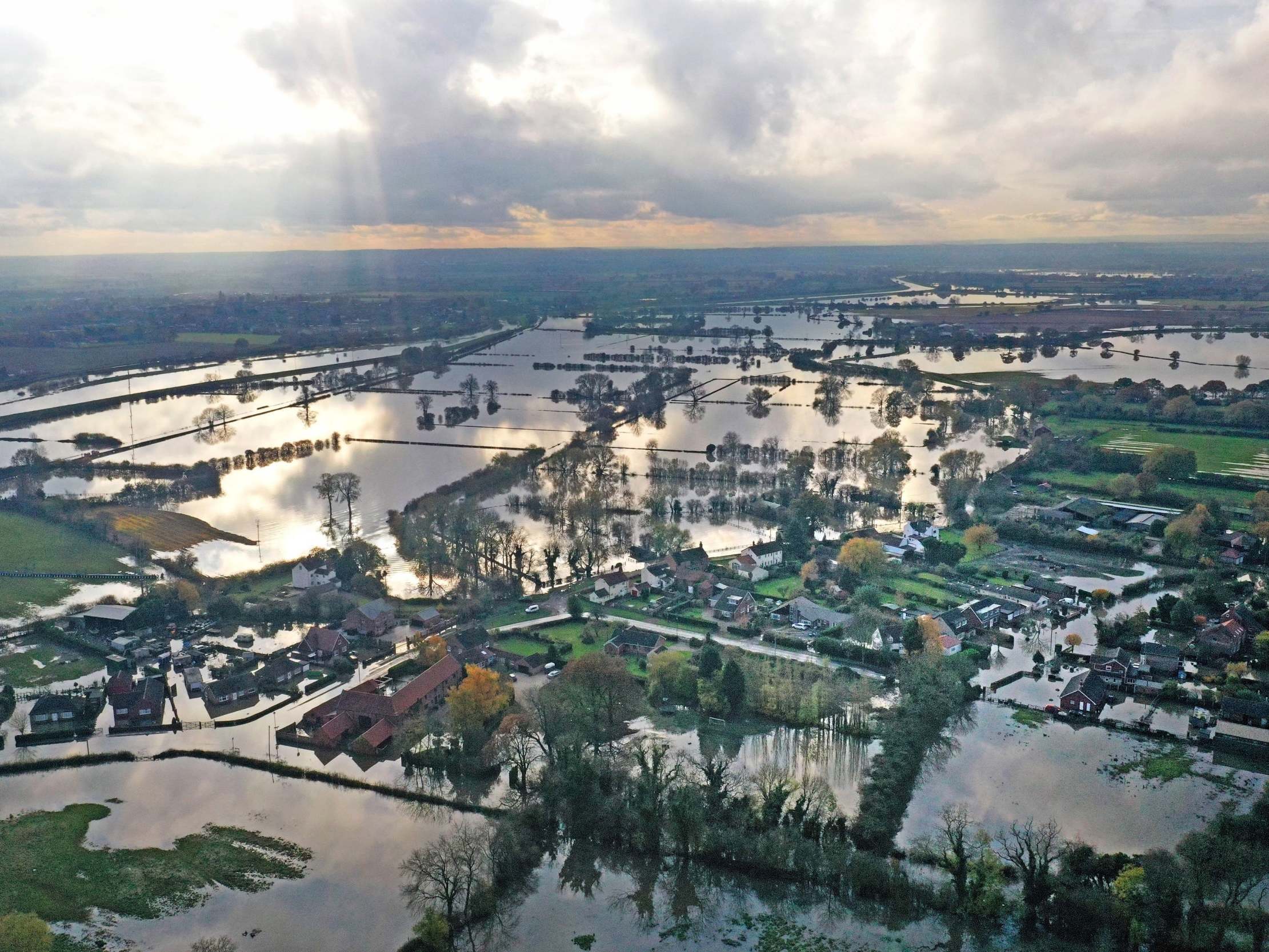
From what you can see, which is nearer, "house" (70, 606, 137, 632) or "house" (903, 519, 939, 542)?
"house" (70, 606, 137, 632)

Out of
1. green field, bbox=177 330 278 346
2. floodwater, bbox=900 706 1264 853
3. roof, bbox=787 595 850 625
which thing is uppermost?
green field, bbox=177 330 278 346

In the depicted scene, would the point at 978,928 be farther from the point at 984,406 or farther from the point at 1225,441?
the point at 984,406

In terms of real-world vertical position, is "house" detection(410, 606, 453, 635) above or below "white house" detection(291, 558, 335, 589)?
below

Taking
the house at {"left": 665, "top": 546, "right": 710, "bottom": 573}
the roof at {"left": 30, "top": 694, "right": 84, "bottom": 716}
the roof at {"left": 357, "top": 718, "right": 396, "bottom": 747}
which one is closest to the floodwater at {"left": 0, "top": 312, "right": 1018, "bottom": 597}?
the house at {"left": 665, "top": 546, "right": 710, "bottom": 573}

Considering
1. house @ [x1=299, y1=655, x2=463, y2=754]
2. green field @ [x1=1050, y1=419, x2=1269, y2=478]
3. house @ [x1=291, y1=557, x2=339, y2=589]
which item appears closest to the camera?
house @ [x1=299, y1=655, x2=463, y2=754]

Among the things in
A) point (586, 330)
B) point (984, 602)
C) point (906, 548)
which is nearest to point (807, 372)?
point (586, 330)

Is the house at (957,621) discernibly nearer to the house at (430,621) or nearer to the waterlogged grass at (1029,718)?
the waterlogged grass at (1029,718)

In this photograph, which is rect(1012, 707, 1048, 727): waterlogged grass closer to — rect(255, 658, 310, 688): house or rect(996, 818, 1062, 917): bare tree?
rect(996, 818, 1062, 917): bare tree
